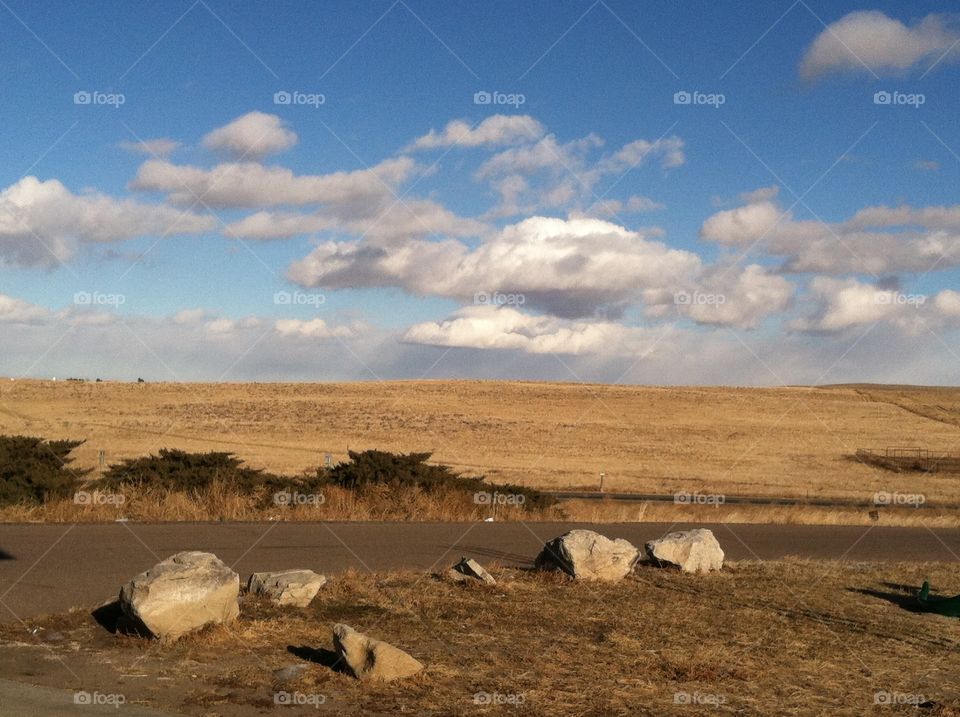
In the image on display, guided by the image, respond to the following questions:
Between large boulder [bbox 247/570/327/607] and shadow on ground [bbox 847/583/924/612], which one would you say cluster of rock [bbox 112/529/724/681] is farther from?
shadow on ground [bbox 847/583/924/612]

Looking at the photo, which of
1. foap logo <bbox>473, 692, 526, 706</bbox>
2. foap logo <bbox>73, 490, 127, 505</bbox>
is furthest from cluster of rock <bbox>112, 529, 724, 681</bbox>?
foap logo <bbox>73, 490, 127, 505</bbox>

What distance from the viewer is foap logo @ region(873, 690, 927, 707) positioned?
26.5ft

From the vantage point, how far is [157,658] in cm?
872

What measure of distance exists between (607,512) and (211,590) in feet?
52.9

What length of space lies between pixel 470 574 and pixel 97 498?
10.0m

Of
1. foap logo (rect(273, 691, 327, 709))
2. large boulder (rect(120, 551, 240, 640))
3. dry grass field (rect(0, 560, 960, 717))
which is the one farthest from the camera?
large boulder (rect(120, 551, 240, 640))

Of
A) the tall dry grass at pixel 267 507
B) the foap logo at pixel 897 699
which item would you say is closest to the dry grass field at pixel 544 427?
the tall dry grass at pixel 267 507

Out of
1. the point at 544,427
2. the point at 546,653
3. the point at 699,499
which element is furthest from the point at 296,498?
the point at 544,427

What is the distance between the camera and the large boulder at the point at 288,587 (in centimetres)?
1087

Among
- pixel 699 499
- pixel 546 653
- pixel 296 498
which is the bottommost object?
pixel 546 653

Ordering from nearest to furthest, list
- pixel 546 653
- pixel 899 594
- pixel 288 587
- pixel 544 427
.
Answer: pixel 546 653 < pixel 288 587 < pixel 899 594 < pixel 544 427

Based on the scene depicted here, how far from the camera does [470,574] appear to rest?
12461mm

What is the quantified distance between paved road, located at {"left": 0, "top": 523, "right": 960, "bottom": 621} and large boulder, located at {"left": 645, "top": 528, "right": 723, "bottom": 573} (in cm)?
212

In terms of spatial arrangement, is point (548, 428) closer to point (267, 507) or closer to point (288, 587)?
point (267, 507)
